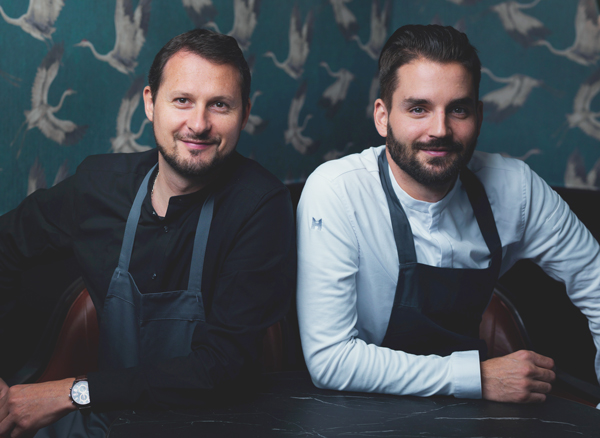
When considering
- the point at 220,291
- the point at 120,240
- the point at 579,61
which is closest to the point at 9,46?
the point at 120,240

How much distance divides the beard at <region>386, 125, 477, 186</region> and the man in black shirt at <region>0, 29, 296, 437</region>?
0.38m

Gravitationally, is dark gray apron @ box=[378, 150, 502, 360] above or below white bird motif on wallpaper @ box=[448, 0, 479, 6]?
below

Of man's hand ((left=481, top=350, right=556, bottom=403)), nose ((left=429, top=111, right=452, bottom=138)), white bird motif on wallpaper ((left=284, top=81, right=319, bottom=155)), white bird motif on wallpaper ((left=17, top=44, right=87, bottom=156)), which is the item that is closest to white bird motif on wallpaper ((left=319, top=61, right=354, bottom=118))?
white bird motif on wallpaper ((left=284, top=81, right=319, bottom=155))

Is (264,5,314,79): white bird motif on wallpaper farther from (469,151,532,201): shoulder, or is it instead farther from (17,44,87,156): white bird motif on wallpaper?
(469,151,532,201): shoulder

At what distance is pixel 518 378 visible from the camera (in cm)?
141

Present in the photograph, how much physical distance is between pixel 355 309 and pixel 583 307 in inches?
31.8

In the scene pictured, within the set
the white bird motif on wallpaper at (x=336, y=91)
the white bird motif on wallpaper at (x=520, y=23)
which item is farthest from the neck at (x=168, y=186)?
the white bird motif on wallpaper at (x=520, y=23)

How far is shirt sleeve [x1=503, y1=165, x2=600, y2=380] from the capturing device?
181 cm

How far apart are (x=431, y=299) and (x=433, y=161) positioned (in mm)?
400

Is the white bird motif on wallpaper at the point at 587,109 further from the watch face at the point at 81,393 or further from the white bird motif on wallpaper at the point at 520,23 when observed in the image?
the watch face at the point at 81,393

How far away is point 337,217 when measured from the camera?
1.61 m

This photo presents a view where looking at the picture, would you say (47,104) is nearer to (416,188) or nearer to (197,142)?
(197,142)

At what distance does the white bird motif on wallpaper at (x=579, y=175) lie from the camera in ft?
11.3

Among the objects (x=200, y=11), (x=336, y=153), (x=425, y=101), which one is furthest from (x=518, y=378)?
(x=336, y=153)
